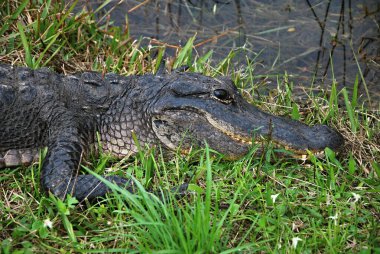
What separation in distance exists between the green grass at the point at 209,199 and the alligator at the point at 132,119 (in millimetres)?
125

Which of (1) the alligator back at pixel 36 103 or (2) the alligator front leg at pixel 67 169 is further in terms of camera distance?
A: (1) the alligator back at pixel 36 103

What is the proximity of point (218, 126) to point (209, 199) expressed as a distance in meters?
1.07

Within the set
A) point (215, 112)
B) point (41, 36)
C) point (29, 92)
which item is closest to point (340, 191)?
point (215, 112)

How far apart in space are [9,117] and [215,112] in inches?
59.6

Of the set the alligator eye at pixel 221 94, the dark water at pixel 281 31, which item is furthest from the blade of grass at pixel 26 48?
the alligator eye at pixel 221 94

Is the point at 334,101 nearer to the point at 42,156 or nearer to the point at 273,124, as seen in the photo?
the point at 273,124

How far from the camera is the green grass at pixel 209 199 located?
3.50 metres

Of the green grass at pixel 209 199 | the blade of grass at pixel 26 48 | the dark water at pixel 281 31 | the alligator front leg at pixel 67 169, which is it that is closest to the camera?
the green grass at pixel 209 199

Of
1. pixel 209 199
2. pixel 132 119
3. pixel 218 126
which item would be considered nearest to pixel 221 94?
pixel 218 126

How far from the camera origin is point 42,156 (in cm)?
433

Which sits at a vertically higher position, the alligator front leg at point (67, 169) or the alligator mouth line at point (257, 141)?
the alligator mouth line at point (257, 141)

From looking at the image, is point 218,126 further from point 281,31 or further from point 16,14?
point 281,31

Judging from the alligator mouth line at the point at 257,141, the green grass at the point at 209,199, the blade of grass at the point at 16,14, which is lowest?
the green grass at the point at 209,199

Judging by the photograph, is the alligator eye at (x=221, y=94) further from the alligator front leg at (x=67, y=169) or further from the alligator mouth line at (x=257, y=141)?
the alligator front leg at (x=67, y=169)
